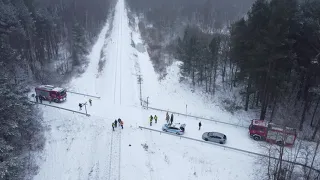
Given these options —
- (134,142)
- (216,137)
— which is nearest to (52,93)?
(134,142)

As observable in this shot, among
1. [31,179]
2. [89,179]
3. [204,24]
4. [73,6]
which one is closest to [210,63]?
[89,179]

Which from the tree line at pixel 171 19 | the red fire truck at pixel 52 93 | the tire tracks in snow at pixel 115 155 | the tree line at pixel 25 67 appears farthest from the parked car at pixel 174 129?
the tree line at pixel 171 19

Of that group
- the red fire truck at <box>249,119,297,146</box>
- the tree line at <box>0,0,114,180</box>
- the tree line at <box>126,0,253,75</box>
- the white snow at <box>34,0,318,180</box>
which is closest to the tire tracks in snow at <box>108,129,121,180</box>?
the white snow at <box>34,0,318,180</box>

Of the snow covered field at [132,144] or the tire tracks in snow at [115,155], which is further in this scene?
the snow covered field at [132,144]

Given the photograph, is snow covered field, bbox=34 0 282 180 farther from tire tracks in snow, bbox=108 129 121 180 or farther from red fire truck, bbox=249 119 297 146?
red fire truck, bbox=249 119 297 146

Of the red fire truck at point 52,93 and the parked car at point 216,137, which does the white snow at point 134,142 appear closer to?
the parked car at point 216,137

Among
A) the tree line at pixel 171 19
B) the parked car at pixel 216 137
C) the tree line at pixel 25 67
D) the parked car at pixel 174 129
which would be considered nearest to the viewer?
the tree line at pixel 25 67

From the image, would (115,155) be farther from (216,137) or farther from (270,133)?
(270,133)
